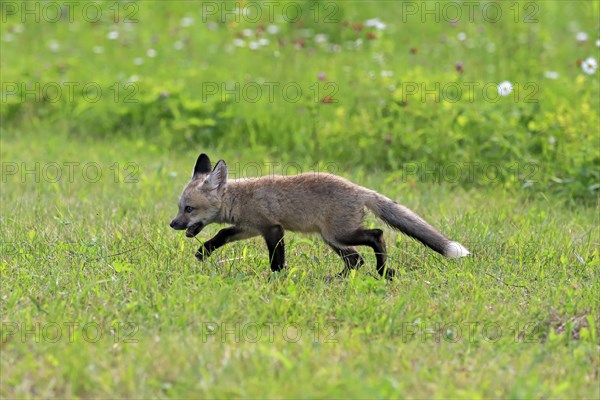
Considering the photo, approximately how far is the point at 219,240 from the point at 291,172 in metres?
3.21

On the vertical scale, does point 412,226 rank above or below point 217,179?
below

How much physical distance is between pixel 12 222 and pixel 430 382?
4150 millimetres

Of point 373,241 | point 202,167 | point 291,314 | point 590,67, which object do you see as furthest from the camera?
→ point 590,67

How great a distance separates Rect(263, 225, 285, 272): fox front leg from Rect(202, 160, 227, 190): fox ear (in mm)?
586

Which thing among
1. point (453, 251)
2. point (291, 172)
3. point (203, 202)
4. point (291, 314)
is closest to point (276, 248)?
point (203, 202)

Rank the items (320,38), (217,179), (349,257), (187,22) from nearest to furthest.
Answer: (349,257) → (217,179) → (320,38) → (187,22)

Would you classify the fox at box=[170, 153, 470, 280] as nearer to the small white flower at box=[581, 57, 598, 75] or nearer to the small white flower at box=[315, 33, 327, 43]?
the small white flower at box=[581, 57, 598, 75]

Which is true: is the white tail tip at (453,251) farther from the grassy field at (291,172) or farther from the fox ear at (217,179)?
the fox ear at (217,179)

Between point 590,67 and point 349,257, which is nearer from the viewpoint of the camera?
point 349,257

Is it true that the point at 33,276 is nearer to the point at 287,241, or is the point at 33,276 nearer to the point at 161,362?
the point at 161,362

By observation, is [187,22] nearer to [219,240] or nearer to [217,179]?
[217,179]

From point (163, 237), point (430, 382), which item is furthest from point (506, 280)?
point (163, 237)

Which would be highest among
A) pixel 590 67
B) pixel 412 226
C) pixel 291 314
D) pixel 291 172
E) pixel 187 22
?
pixel 590 67

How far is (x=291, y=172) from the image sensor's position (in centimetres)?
963
